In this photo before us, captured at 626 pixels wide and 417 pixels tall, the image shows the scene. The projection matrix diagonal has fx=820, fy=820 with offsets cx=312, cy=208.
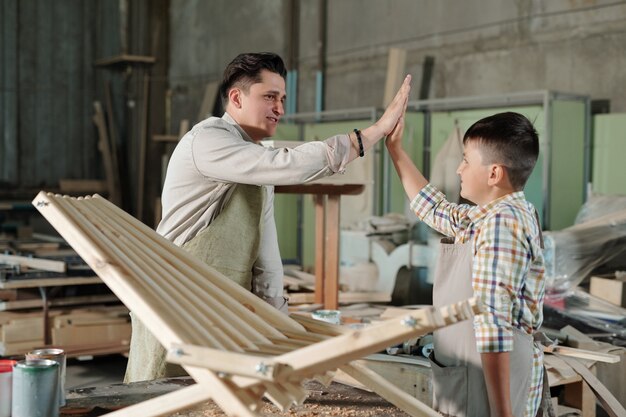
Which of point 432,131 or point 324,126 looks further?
point 324,126

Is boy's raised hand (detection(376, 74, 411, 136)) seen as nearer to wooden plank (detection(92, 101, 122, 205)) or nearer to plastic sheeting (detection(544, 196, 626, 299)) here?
plastic sheeting (detection(544, 196, 626, 299))

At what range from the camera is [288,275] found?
19.2 feet

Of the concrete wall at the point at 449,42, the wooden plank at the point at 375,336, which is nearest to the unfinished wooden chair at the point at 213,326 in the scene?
the wooden plank at the point at 375,336

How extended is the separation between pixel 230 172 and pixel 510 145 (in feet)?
2.51

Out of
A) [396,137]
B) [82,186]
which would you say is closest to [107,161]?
[82,186]

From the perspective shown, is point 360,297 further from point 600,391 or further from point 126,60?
point 126,60

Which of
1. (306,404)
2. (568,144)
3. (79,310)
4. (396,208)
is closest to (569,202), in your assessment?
(568,144)

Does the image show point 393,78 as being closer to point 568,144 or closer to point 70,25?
point 568,144

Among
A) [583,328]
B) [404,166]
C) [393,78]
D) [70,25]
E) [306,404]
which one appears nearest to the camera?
[306,404]

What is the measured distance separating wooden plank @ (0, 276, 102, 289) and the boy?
12.5 feet

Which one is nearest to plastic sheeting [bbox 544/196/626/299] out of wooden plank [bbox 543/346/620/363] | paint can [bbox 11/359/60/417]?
wooden plank [bbox 543/346/620/363]

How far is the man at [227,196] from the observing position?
93.3 inches

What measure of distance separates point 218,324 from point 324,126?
20.4 ft

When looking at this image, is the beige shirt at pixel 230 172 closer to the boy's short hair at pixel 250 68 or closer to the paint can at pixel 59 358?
the boy's short hair at pixel 250 68
